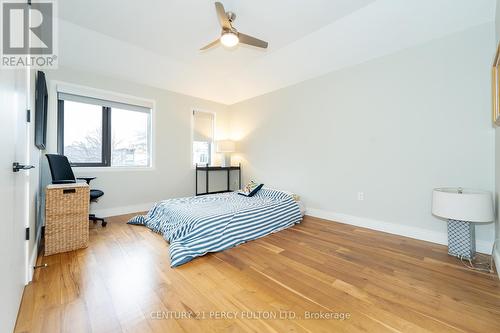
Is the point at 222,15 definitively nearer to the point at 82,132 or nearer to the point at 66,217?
the point at 66,217

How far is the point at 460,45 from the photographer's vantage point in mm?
2389

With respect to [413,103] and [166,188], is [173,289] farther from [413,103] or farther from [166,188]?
[413,103]

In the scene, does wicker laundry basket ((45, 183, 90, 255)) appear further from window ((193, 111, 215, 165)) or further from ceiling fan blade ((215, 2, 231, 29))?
window ((193, 111, 215, 165))

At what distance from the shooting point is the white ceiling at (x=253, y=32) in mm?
2430

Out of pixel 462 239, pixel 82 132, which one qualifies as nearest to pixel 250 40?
pixel 82 132

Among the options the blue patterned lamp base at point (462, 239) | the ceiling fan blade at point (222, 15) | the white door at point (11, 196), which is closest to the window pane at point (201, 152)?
the ceiling fan blade at point (222, 15)

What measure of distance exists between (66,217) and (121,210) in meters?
1.56

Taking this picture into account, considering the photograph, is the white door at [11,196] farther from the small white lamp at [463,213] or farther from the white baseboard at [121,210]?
the small white lamp at [463,213]

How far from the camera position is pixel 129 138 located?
3949 mm

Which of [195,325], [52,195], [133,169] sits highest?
[133,169]

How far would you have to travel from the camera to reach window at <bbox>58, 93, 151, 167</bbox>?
3.31 meters

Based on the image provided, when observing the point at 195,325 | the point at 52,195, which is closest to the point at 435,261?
the point at 195,325

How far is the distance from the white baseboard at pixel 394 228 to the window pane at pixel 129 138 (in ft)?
11.1

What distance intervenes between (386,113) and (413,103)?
31 centimetres
